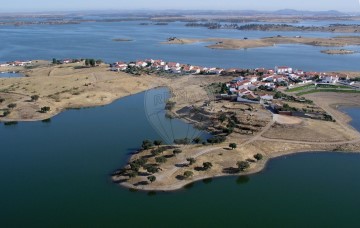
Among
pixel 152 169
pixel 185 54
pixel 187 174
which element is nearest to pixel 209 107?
pixel 187 174

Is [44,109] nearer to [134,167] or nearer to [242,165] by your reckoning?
[134,167]

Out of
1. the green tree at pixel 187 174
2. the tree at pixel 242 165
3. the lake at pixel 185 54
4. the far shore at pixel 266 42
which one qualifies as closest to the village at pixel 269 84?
the lake at pixel 185 54

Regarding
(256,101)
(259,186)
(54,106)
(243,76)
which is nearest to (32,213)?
(259,186)

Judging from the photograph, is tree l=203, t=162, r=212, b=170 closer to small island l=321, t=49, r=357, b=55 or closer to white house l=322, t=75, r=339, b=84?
white house l=322, t=75, r=339, b=84

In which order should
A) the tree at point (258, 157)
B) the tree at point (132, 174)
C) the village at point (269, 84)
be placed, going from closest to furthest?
1. the tree at point (132, 174)
2. the tree at point (258, 157)
3. the village at point (269, 84)

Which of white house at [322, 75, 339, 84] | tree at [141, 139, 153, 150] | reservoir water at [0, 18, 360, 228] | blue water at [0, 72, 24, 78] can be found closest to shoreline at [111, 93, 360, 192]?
reservoir water at [0, 18, 360, 228]

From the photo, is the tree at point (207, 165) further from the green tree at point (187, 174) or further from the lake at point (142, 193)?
the lake at point (142, 193)
